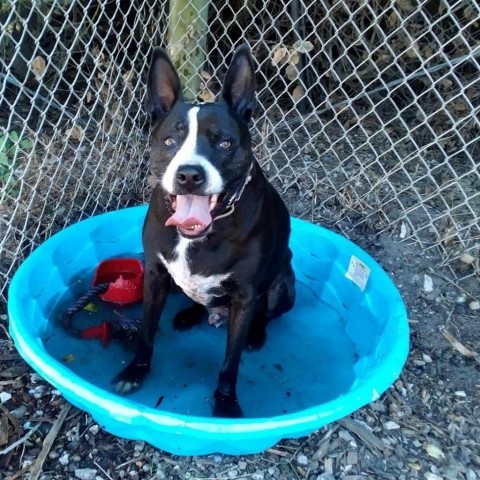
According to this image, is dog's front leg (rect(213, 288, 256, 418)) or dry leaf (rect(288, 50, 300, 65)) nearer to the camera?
dog's front leg (rect(213, 288, 256, 418))

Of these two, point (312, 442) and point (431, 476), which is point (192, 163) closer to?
point (312, 442)

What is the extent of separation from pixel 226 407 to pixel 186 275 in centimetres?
56

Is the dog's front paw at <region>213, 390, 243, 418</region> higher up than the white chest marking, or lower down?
lower down

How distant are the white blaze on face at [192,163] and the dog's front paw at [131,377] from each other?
2.95ft

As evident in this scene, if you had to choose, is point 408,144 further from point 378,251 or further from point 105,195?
A: point 105,195

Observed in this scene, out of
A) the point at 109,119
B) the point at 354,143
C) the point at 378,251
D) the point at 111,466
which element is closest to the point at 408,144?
the point at 354,143

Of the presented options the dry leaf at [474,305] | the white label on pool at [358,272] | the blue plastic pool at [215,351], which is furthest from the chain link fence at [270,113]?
the white label on pool at [358,272]

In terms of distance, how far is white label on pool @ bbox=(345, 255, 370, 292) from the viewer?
2.92 meters

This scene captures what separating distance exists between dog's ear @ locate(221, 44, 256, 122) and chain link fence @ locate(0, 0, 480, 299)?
1.04 metres

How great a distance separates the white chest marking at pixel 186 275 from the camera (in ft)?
7.25

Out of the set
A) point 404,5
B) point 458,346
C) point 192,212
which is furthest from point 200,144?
point 404,5

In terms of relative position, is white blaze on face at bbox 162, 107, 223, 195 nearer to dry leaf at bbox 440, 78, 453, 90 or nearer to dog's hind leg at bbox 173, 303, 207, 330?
dog's hind leg at bbox 173, 303, 207, 330

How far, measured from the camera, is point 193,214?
6.65ft

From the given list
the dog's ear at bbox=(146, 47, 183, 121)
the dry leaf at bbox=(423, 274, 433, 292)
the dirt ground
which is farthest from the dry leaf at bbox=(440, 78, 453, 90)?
the dog's ear at bbox=(146, 47, 183, 121)
